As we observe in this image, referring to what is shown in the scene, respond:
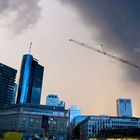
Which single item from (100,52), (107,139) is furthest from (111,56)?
(107,139)

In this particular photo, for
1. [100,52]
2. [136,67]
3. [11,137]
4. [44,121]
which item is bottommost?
[11,137]

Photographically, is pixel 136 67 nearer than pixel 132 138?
No

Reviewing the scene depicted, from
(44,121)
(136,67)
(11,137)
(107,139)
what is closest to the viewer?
(11,137)

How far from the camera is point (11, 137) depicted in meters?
70.2

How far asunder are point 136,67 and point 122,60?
376 inches

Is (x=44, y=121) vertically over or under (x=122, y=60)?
under

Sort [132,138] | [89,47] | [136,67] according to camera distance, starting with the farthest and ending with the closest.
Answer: [89,47], [136,67], [132,138]

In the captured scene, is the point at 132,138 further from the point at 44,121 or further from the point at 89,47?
the point at 44,121

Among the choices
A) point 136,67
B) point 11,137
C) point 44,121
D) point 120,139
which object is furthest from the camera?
point 44,121

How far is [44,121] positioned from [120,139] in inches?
4221

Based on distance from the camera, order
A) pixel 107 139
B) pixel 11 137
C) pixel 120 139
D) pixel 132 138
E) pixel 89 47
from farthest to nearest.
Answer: pixel 89 47, pixel 107 139, pixel 120 139, pixel 132 138, pixel 11 137

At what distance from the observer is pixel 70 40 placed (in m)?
161

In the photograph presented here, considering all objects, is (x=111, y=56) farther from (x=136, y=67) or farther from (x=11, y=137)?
(x=11, y=137)

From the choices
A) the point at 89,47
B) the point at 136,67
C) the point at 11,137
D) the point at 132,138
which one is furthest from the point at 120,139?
the point at 89,47
